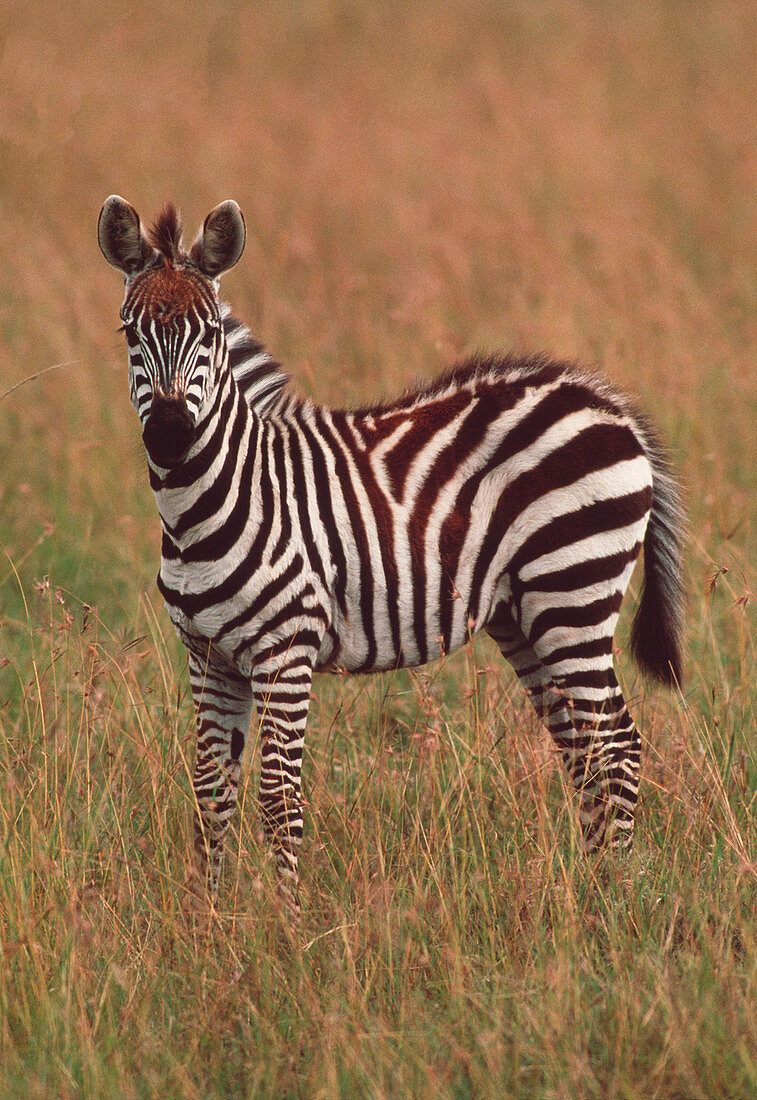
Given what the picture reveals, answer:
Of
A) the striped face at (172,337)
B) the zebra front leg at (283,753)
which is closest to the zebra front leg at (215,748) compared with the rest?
the zebra front leg at (283,753)

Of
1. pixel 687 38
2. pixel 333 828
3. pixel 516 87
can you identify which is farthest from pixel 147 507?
pixel 687 38

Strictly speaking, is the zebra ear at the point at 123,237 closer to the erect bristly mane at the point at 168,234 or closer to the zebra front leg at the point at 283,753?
the erect bristly mane at the point at 168,234

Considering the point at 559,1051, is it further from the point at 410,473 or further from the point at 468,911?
the point at 410,473

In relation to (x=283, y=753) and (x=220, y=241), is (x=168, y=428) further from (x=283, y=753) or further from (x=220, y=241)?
(x=283, y=753)

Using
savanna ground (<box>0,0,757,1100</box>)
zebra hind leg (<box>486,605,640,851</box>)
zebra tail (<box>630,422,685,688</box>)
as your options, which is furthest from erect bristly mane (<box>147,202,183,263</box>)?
zebra tail (<box>630,422,685,688</box>)

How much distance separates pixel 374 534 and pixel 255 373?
2.74 feet

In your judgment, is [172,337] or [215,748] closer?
[172,337]

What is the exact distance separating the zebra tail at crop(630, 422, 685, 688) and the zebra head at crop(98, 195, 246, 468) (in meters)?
1.84

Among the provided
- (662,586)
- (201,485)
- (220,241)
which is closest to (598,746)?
(662,586)

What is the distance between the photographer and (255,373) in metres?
4.82

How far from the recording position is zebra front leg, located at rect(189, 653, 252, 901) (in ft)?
14.7

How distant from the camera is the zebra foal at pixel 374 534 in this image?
4.22 metres

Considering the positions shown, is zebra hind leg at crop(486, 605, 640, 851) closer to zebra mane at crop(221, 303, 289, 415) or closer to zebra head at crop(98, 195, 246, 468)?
zebra mane at crop(221, 303, 289, 415)

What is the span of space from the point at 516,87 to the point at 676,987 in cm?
1344
